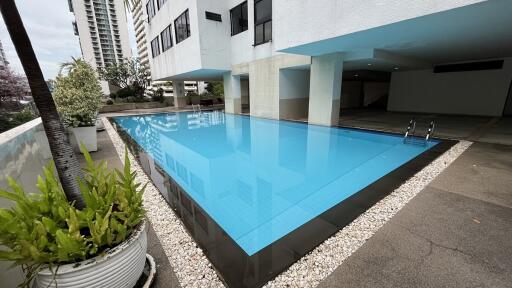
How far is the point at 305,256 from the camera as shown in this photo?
2.29m

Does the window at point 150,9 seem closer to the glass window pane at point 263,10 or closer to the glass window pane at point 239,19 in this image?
the glass window pane at point 239,19

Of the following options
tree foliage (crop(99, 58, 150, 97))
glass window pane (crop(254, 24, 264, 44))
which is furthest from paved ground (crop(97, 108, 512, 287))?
tree foliage (crop(99, 58, 150, 97))

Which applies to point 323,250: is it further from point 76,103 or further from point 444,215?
point 76,103

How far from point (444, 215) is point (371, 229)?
1182 mm

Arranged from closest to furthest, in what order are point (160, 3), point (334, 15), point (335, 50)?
point (334, 15) → point (335, 50) → point (160, 3)

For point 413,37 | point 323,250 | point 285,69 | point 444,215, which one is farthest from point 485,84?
point 323,250

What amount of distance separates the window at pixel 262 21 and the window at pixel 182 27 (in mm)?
4562

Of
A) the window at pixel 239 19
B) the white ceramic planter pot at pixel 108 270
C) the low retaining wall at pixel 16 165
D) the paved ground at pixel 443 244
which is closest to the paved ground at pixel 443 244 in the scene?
the paved ground at pixel 443 244

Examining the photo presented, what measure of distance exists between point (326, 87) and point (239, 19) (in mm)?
7602

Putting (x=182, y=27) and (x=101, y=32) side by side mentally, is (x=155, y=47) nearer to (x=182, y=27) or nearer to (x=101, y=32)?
(x=182, y=27)

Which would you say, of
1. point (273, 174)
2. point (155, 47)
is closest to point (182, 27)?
point (155, 47)

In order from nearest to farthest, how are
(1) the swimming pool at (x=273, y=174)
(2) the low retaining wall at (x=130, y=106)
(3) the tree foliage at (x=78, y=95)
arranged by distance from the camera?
(1) the swimming pool at (x=273, y=174) → (3) the tree foliage at (x=78, y=95) → (2) the low retaining wall at (x=130, y=106)

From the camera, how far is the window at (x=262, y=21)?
432 inches

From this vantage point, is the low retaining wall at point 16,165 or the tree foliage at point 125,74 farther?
the tree foliage at point 125,74
